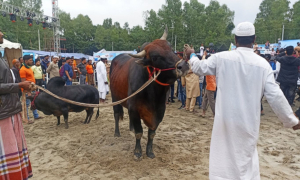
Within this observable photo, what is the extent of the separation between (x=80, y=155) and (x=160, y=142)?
5.68 ft

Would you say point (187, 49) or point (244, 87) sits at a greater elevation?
point (187, 49)

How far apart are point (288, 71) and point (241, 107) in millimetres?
6294

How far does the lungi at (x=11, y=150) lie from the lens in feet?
8.91

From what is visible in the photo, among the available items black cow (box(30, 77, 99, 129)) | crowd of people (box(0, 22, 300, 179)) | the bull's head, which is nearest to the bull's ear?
the bull's head

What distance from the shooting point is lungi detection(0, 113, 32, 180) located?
8.91ft

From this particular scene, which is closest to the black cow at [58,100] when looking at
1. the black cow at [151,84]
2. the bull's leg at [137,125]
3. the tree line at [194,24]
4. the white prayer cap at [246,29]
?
the black cow at [151,84]

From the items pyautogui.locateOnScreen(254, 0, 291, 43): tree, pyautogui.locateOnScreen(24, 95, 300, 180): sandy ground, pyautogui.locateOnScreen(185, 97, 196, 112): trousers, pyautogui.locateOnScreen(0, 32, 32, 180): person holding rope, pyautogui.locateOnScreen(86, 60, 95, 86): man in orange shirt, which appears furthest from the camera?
pyautogui.locateOnScreen(254, 0, 291, 43): tree

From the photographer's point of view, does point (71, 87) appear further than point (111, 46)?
No

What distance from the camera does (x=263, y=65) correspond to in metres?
2.40

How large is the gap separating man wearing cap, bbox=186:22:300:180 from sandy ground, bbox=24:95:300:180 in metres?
1.39

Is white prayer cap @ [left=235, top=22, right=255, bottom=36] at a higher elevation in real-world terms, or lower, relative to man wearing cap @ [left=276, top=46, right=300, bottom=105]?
higher

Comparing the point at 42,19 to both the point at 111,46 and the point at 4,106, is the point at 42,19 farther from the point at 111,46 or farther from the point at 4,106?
the point at 111,46

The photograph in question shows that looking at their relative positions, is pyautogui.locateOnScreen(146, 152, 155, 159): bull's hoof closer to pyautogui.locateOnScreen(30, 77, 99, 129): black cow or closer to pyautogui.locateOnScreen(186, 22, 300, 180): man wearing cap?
pyautogui.locateOnScreen(186, 22, 300, 180): man wearing cap

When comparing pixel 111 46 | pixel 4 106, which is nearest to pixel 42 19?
pixel 4 106
